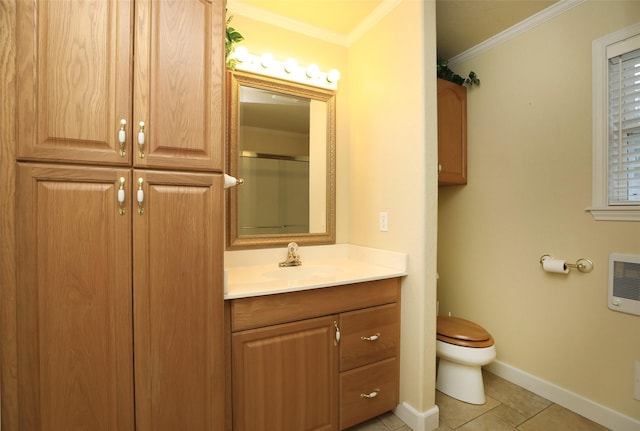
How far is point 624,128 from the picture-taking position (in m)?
1.63

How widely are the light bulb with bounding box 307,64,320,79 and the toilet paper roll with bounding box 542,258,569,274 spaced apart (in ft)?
6.35

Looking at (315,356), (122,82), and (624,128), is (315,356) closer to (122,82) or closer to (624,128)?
(122,82)

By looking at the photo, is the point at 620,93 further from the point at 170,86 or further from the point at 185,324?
the point at 185,324

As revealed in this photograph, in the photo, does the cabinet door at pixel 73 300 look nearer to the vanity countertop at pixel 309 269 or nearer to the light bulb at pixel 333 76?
the vanity countertop at pixel 309 269

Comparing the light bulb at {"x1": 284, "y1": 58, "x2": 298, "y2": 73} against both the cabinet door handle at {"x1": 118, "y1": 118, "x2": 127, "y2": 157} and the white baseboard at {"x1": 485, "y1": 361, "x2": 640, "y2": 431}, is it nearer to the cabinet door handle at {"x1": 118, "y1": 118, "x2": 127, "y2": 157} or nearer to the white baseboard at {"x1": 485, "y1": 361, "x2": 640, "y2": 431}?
the cabinet door handle at {"x1": 118, "y1": 118, "x2": 127, "y2": 157}

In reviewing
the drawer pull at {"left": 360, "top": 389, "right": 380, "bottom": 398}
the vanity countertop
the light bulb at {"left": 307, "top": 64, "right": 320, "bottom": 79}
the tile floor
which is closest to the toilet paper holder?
the tile floor

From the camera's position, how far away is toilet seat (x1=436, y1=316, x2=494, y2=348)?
72.7 inches

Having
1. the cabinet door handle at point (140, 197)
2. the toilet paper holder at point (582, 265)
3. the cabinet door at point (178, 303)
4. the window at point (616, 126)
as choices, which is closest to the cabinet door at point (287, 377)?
the cabinet door at point (178, 303)

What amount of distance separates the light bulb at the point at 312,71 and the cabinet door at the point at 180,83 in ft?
2.83

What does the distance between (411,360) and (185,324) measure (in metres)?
1.23

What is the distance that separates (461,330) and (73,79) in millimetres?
2347

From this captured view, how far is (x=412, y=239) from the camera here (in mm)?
1662

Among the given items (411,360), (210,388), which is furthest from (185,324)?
(411,360)

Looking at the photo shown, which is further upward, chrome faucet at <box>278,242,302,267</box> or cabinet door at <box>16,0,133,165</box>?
cabinet door at <box>16,0,133,165</box>
